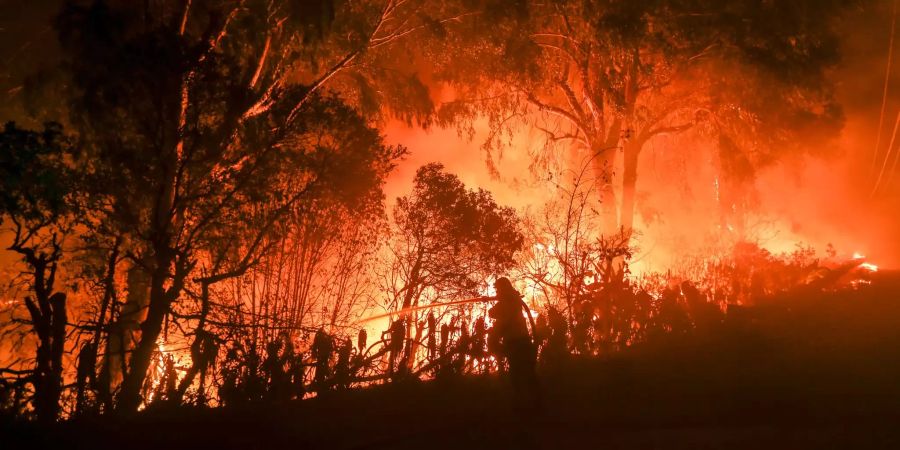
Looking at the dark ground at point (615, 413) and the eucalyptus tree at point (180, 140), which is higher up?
the eucalyptus tree at point (180, 140)

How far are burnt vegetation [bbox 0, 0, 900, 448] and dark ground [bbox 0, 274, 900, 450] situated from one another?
0.05 metres

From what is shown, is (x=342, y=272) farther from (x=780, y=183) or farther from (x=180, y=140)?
(x=780, y=183)

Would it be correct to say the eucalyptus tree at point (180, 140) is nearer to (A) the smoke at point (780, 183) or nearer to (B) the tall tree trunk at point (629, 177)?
(A) the smoke at point (780, 183)

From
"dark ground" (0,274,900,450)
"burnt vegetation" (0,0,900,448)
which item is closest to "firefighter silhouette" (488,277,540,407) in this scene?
"burnt vegetation" (0,0,900,448)

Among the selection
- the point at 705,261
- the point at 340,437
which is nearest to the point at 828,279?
the point at 705,261

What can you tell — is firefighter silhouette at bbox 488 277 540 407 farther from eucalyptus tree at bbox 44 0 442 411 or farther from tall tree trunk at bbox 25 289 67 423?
tall tree trunk at bbox 25 289 67 423

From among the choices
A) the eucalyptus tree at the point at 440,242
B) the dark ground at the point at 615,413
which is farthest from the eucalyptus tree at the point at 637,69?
the dark ground at the point at 615,413

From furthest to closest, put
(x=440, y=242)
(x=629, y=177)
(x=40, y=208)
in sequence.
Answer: (x=629, y=177) < (x=440, y=242) < (x=40, y=208)

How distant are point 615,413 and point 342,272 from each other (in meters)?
5.10

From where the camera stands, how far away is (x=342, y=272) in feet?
36.2

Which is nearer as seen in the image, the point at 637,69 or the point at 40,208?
the point at 40,208

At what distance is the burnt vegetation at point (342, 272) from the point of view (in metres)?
7.42

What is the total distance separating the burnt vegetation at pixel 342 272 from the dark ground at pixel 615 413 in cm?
5

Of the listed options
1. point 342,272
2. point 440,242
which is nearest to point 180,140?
point 342,272
